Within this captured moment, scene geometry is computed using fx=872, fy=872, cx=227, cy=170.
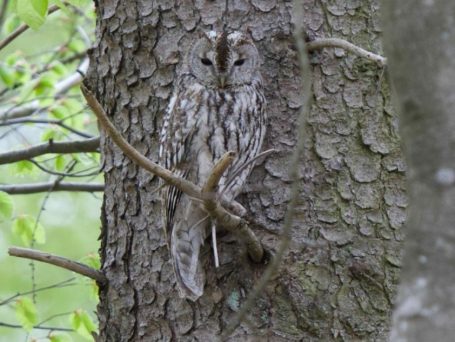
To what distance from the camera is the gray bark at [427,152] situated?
1.43 m

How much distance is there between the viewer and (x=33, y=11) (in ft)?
9.93

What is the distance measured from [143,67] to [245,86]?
0.40 meters

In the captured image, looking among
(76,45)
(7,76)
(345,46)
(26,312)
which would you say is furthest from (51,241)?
(345,46)

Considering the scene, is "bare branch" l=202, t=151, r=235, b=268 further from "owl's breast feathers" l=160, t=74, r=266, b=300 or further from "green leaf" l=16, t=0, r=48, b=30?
"green leaf" l=16, t=0, r=48, b=30

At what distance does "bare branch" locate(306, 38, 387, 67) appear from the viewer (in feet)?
9.36

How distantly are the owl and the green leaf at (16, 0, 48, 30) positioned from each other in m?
0.56

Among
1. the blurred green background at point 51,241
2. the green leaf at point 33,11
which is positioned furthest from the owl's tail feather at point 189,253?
the blurred green background at point 51,241

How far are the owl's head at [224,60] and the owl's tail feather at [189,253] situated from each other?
1.80 ft

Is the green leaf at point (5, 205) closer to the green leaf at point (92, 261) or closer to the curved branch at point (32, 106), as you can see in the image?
the green leaf at point (92, 261)

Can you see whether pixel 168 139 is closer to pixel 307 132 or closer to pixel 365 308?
pixel 307 132

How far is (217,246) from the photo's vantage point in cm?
303

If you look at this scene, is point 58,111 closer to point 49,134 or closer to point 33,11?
point 49,134

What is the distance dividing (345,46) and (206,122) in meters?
0.70

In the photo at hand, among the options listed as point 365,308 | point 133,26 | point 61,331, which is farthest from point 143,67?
point 61,331
